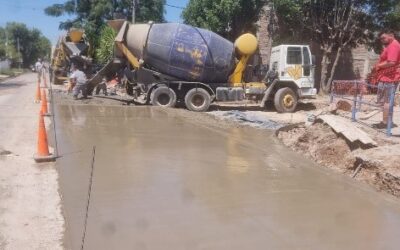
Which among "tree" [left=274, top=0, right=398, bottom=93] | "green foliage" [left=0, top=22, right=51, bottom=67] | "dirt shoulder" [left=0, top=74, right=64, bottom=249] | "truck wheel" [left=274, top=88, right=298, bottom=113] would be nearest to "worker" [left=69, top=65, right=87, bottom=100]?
"truck wheel" [left=274, top=88, right=298, bottom=113]

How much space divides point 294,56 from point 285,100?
1.57m

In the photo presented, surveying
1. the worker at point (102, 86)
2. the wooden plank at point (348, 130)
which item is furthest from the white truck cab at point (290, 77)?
the wooden plank at point (348, 130)

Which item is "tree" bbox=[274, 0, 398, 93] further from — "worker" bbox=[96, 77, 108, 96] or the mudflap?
"worker" bbox=[96, 77, 108, 96]

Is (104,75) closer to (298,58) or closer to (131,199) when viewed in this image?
(298,58)

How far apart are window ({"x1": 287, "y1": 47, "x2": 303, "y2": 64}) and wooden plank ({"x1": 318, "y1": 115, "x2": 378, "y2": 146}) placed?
704 cm

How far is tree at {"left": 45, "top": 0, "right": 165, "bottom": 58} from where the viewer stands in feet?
129

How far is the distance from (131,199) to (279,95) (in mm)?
12406

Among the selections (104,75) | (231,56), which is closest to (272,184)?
(231,56)

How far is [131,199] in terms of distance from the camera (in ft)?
19.0

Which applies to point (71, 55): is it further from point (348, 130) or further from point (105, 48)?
point (348, 130)

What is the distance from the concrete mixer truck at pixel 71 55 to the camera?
25.7 m

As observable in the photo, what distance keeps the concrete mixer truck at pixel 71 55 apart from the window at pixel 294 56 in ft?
37.3

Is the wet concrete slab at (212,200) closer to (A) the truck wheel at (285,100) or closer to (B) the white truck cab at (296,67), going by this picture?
(A) the truck wheel at (285,100)

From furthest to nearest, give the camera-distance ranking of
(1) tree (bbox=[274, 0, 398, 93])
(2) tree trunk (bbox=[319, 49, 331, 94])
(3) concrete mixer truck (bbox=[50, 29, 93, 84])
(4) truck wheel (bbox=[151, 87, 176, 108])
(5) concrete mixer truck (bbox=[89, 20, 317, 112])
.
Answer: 1. (3) concrete mixer truck (bbox=[50, 29, 93, 84])
2. (2) tree trunk (bbox=[319, 49, 331, 94])
3. (1) tree (bbox=[274, 0, 398, 93])
4. (4) truck wheel (bbox=[151, 87, 176, 108])
5. (5) concrete mixer truck (bbox=[89, 20, 317, 112])
